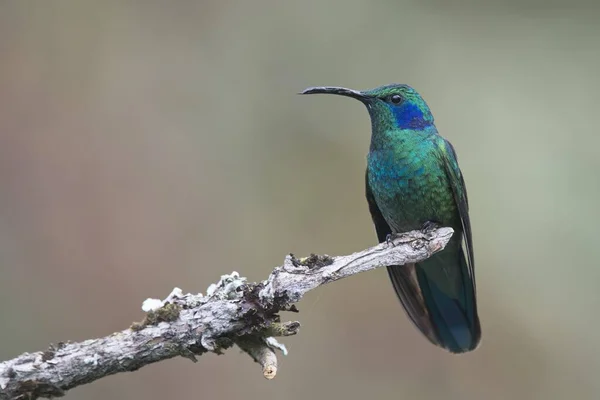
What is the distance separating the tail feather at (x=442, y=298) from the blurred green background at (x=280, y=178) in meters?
1.74

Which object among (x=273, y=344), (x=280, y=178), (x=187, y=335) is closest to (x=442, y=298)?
(x=273, y=344)

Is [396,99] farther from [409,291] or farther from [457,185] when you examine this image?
[409,291]

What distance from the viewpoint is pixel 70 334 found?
5160mm

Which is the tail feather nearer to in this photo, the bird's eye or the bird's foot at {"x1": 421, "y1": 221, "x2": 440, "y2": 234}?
the bird's foot at {"x1": 421, "y1": 221, "x2": 440, "y2": 234}

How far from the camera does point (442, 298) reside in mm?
3822

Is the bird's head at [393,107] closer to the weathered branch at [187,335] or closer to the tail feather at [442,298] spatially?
the tail feather at [442,298]

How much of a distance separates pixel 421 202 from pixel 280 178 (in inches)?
105

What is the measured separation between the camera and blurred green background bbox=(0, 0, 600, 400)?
540cm

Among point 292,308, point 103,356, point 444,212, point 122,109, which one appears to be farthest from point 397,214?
point 122,109

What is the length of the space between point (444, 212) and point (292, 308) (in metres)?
1.41

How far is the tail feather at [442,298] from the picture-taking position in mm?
3731

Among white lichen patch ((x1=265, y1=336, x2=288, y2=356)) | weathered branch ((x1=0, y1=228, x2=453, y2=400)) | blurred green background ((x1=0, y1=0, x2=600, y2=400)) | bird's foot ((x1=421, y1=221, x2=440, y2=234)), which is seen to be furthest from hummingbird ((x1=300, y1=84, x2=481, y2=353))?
blurred green background ((x1=0, y1=0, x2=600, y2=400))

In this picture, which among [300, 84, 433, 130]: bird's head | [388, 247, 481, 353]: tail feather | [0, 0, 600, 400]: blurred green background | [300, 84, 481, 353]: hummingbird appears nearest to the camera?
[300, 84, 481, 353]: hummingbird

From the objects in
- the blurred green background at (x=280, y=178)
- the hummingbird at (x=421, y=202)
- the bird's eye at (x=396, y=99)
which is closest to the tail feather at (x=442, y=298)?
the hummingbird at (x=421, y=202)
